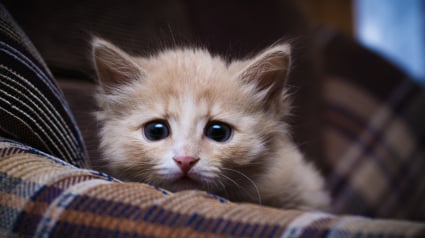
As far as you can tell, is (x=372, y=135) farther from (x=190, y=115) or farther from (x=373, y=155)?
(x=190, y=115)

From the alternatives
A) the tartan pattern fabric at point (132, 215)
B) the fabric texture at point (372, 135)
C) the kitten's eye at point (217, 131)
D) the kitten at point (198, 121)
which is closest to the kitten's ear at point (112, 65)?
the kitten at point (198, 121)

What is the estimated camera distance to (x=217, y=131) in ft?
2.49

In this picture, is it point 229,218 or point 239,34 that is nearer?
point 229,218

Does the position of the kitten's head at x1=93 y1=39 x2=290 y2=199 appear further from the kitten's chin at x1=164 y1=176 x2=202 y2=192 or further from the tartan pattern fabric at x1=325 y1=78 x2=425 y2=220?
the tartan pattern fabric at x1=325 y1=78 x2=425 y2=220

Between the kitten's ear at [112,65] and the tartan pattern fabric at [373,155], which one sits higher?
the kitten's ear at [112,65]

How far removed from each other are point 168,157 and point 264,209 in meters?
0.21

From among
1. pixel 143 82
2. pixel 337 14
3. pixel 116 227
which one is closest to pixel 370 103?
pixel 337 14

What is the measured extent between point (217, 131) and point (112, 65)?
21cm

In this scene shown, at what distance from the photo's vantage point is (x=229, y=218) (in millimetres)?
498

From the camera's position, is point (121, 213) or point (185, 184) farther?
point (185, 184)

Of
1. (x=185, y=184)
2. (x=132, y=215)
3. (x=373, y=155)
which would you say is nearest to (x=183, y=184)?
(x=185, y=184)

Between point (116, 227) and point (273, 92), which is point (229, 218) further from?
point (273, 92)

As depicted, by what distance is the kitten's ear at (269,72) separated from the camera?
80 cm

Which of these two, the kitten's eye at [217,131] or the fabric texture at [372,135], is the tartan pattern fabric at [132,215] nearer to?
the kitten's eye at [217,131]
